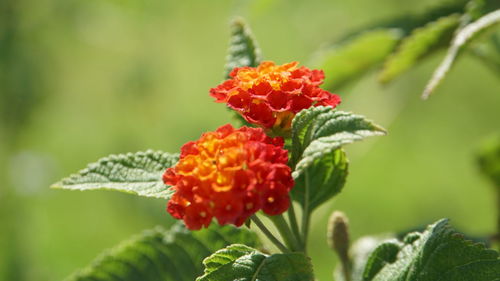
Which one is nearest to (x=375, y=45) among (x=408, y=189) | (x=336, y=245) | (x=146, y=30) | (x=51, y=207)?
(x=336, y=245)

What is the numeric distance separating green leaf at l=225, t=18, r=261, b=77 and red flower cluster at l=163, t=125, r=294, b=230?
0.72 feet

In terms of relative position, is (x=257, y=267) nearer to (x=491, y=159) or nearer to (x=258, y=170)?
(x=258, y=170)

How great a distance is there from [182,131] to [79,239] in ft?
1.58

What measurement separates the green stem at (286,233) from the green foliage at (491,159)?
560mm

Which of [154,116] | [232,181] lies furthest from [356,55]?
[154,116]

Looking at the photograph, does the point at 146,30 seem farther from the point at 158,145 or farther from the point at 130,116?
the point at 158,145

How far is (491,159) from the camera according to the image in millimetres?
1217

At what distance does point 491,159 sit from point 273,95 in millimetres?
628

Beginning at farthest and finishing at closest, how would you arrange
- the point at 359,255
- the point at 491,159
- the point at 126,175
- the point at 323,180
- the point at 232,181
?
the point at 491,159, the point at 359,255, the point at 323,180, the point at 126,175, the point at 232,181

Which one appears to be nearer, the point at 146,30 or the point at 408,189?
the point at 408,189

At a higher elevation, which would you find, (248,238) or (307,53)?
(307,53)

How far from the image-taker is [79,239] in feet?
7.20

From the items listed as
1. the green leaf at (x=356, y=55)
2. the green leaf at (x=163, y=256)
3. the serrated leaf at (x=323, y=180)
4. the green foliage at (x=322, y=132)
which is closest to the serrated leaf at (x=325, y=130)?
the green foliage at (x=322, y=132)

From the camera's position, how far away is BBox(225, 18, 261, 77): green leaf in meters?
0.90
